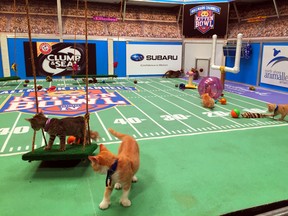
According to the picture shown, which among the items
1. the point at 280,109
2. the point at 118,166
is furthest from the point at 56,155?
the point at 280,109

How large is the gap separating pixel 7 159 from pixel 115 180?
249cm

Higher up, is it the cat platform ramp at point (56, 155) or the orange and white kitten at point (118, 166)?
the orange and white kitten at point (118, 166)

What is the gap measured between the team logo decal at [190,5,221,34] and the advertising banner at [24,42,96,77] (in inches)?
251

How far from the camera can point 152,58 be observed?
1639 cm

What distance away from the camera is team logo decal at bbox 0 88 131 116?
7.68m

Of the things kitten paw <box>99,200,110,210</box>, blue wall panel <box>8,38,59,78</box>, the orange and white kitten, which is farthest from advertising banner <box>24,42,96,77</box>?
kitten paw <box>99,200,110,210</box>

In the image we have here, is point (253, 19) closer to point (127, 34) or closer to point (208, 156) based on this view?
point (127, 34)

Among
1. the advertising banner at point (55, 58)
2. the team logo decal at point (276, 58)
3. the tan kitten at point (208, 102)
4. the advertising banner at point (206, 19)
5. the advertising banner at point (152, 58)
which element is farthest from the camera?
the advertising banner at point (152, 58)

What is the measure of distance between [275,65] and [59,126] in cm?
1080

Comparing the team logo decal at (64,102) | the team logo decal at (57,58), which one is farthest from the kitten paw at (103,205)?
the team logo decal at (57,58)

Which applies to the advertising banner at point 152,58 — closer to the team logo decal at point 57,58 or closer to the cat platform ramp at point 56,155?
the team logo decal at point 57,58

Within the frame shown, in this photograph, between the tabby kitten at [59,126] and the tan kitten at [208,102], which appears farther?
the tan kitten at [208,102]

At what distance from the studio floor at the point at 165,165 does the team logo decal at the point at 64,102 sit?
0.06 meters

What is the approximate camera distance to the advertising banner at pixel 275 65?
11.4 metres
